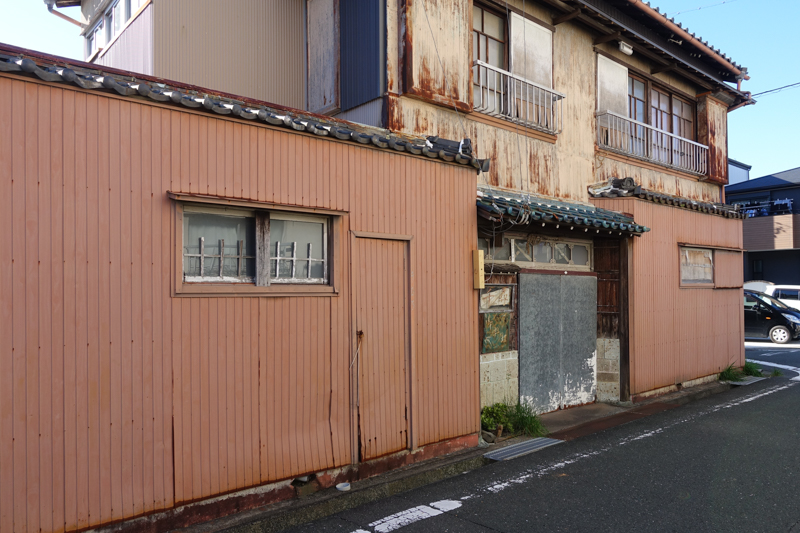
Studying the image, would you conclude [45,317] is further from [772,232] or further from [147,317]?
[772,232]

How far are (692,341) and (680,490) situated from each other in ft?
23.2

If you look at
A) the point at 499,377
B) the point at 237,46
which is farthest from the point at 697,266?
the point at 237,46

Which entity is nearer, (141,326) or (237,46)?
(141,326)

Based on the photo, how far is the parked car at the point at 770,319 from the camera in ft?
69.4

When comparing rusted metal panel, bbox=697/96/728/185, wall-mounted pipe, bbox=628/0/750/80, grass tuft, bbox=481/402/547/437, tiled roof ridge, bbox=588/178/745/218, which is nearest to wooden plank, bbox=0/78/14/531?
grass tuft, bbox=481/402/547/437

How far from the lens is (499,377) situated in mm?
8984

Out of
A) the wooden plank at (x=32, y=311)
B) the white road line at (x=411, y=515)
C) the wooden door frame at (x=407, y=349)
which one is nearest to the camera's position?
the wooden plank at (x=32, y=311)

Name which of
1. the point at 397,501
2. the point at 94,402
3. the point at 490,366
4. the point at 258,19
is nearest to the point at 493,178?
the point at 490,366

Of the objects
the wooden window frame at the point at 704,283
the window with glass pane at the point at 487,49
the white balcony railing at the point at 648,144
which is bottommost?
the wooden window frame at the point at 704,283

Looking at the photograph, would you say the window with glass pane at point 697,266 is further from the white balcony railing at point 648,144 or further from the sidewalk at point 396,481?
the sidewalk at point 396,481

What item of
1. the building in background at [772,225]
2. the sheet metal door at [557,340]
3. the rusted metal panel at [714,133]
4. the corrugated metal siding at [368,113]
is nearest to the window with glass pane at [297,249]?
the corrugated metal siding at [368,113]

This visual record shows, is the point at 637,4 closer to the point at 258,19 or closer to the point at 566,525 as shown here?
the point at 258,19

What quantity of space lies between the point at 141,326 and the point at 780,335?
22.9 m

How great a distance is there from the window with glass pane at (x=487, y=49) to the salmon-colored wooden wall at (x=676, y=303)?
3.24 m
